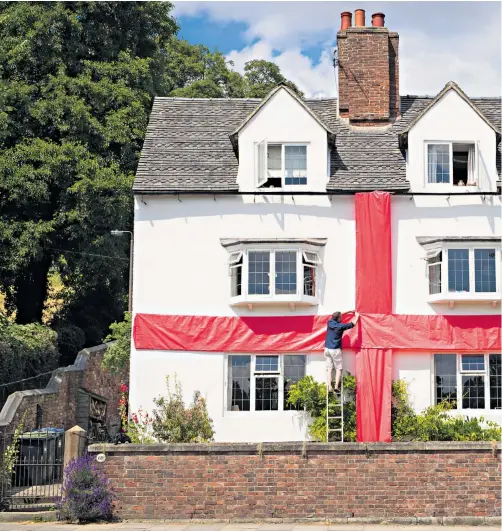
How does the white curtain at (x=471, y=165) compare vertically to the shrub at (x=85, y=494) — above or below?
above

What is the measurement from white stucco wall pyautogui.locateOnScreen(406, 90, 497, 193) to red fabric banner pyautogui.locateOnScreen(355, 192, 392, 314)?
4.16ft

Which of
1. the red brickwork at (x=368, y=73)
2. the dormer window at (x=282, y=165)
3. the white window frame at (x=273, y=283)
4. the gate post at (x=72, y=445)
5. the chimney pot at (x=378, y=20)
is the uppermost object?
the chimney pot at (x=378, y=20)

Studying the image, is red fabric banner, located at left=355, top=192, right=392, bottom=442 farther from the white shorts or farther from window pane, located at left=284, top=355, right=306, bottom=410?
window pane, located at left=284, top=355, right=306, bottom=410

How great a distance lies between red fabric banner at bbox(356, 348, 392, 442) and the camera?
2488 centimetres

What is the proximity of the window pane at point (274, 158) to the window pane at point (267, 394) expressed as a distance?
225 inches

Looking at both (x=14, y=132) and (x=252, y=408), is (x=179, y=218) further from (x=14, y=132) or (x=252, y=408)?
(x=14, y=132)

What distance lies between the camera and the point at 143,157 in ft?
90.5

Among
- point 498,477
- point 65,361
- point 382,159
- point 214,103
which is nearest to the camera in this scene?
point 498,477

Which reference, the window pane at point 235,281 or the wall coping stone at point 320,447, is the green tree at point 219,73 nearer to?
the window pane at point 235,281

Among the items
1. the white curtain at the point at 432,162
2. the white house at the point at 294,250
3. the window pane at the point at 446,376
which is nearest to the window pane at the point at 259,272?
the white house at the point at 294,250

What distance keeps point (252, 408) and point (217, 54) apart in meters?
41.4

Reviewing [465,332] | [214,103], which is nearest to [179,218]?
[214,103]

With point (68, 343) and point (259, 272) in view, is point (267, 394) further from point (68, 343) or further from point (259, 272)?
point (68, 343)

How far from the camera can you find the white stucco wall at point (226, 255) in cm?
2575
